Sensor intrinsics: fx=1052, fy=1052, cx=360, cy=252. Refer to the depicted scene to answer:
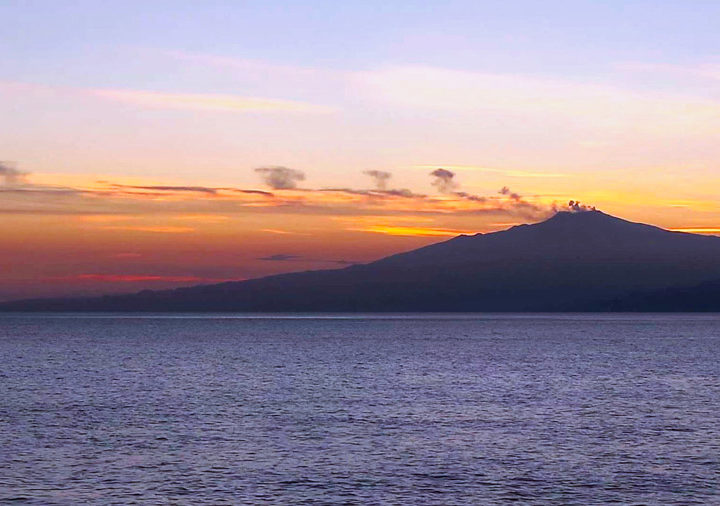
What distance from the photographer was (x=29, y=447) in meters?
49.5

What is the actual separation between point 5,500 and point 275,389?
4694 cm

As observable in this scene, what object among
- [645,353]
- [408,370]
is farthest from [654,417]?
[645,353]

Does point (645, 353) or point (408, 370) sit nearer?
point (408, 370)

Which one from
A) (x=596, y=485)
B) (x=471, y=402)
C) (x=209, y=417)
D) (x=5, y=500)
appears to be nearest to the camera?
(x=5, y=500)

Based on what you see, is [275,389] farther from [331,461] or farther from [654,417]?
[331,461]

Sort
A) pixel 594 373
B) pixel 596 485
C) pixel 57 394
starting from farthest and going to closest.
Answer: pixel 594 373
pixel 57 394
pixel 596 485

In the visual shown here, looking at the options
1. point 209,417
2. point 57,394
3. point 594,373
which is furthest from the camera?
point 594,373

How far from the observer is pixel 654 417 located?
63156mm

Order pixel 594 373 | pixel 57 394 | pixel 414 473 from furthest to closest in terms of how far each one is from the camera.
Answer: pixel 594 373 < pixel 57 394 < pixel 414 473

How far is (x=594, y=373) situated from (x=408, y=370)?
18.9m

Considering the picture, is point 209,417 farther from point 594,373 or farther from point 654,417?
point 594,373

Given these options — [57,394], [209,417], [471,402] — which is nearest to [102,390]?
[57,394]

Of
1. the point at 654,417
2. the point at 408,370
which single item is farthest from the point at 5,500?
the point at 408,370

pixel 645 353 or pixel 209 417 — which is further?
pixel 645 353
